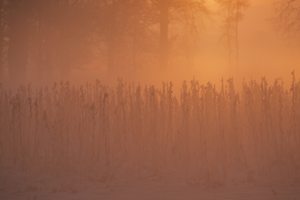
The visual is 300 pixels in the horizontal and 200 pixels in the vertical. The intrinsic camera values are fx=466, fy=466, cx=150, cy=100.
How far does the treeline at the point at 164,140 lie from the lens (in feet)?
22.9

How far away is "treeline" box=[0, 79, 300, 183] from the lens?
6965 millimetres

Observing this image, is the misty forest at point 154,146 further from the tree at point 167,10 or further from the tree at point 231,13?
the tree at point 231,13

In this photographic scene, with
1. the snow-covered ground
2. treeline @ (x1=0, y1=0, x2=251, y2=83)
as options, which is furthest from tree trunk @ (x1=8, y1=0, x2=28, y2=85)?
the snow-covered ground

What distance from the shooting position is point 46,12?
940 inches

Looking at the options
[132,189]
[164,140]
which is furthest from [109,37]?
[132,189]

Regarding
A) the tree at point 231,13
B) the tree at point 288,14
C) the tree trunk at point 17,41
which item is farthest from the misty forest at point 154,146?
the tree at point 231,13

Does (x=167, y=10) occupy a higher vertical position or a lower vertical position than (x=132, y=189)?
higher

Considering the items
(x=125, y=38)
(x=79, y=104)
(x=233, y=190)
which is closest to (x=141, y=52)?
(x=125, y=38)

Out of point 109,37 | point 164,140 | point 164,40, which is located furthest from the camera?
point 109,37

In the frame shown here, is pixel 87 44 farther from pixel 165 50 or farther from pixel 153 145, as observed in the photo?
pixel 153 145

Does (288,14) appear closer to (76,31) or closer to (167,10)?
(167,10)

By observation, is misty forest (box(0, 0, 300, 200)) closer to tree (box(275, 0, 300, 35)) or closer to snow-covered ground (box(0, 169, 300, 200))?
snow-covered ground (box(0, 169, 300, 200))

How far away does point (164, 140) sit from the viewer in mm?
7719

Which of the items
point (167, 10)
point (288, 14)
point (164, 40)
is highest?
point (167, 10)
